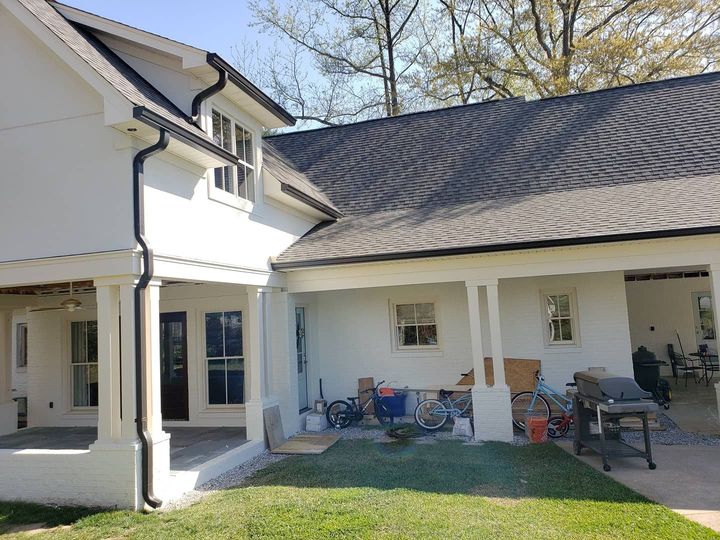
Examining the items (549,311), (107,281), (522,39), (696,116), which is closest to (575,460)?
(549,311)

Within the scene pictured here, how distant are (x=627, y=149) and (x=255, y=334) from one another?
29.6ft

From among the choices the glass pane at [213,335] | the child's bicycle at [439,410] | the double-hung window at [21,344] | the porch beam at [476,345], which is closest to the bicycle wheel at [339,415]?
the child's bicycle at [439,410]

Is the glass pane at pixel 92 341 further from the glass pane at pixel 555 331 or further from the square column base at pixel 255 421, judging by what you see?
the glass pane at pixel 555 331

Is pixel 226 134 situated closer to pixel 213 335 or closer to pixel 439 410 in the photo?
pixel 213 335

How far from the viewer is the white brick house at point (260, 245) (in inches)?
250

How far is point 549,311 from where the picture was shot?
10.4 meters

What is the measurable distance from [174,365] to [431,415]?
17.1ft

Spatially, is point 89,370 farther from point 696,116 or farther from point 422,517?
point 696,116

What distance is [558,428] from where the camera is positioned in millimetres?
8508

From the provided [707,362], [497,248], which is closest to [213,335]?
[497,248]

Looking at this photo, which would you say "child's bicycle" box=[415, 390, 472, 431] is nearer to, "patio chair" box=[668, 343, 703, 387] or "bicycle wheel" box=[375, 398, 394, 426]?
"bicycle wheel" box=[375, 398, 394, 426]

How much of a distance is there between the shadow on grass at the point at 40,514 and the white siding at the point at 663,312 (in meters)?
13.9

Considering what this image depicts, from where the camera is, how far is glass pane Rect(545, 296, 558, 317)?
1042 centimetres

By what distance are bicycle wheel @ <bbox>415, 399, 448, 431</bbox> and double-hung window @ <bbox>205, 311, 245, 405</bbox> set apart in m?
3.48
